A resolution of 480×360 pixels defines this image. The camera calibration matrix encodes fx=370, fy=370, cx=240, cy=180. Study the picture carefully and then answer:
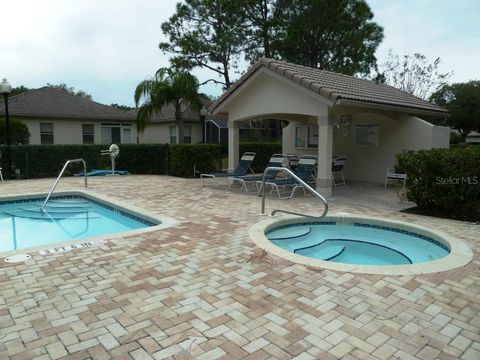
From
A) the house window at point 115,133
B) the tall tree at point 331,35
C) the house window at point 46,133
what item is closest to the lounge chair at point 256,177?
the tall tree at point 331,35

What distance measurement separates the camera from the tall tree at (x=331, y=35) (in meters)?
22.5

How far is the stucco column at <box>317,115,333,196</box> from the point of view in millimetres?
10642

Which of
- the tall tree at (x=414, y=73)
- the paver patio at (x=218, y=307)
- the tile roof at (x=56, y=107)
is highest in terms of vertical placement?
the tall tree at (x=414, y=73)

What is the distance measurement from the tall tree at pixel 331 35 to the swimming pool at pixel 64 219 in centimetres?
1747

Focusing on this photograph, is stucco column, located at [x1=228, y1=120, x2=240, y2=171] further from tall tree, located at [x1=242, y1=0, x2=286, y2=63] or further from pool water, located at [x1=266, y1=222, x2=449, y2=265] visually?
tall tree, located at [x1=242, y1=0, x2=286, y2=63]

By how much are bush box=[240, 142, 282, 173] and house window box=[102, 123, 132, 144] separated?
11.1 meters

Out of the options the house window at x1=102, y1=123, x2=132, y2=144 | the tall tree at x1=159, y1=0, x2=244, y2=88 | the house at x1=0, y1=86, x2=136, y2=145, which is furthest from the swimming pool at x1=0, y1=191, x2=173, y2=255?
the tall tree at x1=159, y1=0, x2=244, y2=88

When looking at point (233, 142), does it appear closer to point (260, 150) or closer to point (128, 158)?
point (260, 150)

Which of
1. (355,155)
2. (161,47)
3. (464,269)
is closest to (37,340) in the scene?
(464,269)

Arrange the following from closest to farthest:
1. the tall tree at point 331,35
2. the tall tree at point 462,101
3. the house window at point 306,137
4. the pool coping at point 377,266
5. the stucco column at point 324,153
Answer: the pool coping at point 377,266 → the stucco column at point 324,153 → the house window at point 306,137 → the tall tree at point 331,35 → the tall tree at point 462,101

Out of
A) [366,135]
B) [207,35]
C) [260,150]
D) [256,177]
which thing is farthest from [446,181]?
[207,35]

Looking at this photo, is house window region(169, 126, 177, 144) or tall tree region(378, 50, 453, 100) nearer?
house window region(169, 126, 177, 144)

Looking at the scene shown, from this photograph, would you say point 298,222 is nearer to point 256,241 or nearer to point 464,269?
point 256,241

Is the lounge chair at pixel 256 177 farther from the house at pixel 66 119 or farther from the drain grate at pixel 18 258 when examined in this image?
the house at pixel 66 119
